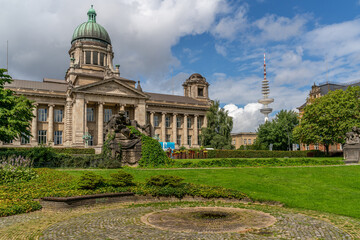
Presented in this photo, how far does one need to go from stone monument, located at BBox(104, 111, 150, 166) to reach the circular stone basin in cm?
1407

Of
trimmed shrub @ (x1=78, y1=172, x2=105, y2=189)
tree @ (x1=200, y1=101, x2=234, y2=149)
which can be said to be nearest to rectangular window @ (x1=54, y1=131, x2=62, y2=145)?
tree @ (x1=200, y1=101, x2=234, y2=149)

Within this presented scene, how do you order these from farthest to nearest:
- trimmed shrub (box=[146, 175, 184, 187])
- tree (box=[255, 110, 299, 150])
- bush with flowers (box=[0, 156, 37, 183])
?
tree (box=[255, 110, 299, 150]) → bush with flowers (box=[0, 156, 37, 183]) → trimmed shrub (box=[146, 175, 184, 187])

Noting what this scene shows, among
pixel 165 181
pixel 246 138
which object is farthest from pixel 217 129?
pixel 165 181

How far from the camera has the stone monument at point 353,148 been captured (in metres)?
29.9

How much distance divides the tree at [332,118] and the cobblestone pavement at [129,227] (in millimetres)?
45955

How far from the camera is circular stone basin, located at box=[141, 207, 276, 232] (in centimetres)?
780

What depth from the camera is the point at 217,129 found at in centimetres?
7088

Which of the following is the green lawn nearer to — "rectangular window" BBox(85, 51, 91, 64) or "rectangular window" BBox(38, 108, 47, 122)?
"rectangular window" BBox(38, 108, 47, 122)

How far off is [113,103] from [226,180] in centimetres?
4781

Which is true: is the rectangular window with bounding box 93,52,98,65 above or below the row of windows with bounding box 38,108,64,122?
above

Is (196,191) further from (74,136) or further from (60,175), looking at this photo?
(74,136)

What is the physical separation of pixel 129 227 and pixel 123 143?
54.1 feet

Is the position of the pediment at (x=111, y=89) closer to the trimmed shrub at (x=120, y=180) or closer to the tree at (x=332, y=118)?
the tree at (x=332, y=118)

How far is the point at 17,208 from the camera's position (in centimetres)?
997
